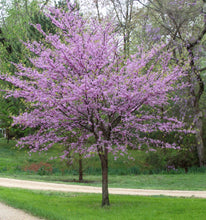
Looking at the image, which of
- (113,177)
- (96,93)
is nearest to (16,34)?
(113,177)

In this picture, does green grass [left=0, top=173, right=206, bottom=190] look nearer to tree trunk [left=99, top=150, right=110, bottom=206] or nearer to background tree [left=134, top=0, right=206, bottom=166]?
background tree [left=134, top=0, right=206, bottom=166]

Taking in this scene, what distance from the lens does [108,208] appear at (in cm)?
942

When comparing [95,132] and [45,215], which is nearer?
[45,215]

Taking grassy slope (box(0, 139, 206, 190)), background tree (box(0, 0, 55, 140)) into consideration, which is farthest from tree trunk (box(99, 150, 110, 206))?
background tree (box(0, 0, 55, 140))

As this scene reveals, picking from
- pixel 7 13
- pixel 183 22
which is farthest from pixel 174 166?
pixel 7 13

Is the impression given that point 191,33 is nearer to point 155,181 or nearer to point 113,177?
point 155,181

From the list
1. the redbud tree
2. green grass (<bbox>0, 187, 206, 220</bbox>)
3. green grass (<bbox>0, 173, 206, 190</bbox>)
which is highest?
the redbud tree

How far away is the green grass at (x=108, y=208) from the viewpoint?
27.4ft

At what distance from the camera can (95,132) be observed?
9.47m

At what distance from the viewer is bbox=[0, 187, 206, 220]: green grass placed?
27.4ft

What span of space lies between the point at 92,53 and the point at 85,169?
45.5 ft

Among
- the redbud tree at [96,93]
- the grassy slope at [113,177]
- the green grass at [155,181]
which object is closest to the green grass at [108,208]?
the redbud tree at [96,93]

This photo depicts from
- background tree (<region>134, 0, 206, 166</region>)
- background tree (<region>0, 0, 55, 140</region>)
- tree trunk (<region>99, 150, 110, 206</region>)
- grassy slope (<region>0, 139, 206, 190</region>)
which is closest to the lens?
tree trunk (<region>99, 150, 110, 206</region>)

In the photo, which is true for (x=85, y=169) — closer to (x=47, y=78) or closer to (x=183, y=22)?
(x=183, y=22)
